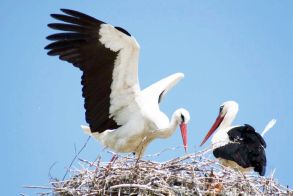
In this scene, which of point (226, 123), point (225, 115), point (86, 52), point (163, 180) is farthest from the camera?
point (225, 115)

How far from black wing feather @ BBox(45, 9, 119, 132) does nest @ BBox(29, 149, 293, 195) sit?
1575mm

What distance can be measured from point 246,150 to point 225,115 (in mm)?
1856

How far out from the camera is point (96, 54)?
1075 centimetres

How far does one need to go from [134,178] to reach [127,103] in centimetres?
235

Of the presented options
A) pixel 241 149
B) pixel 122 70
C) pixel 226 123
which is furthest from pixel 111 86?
pixel 226 123

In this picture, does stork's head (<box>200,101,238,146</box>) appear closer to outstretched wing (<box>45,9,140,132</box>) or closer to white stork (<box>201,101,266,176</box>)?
white stork (<box>201,101,266,176</box>)

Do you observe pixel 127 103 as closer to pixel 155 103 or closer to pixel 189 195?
pixel 155 103

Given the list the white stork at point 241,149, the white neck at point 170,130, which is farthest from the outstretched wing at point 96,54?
the white stork at point 241,149

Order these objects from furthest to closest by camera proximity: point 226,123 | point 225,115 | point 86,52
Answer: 1. point 225,115
2. point 226,123
3. point 86,52

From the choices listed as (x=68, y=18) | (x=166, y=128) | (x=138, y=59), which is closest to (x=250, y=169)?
(x=166, y=128)

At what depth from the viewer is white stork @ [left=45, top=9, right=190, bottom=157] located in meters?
10.6

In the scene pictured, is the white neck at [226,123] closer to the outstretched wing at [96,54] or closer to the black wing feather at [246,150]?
the black wing feather at [246,150]

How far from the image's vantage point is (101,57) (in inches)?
424

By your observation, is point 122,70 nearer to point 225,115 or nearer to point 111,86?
point 111,86
